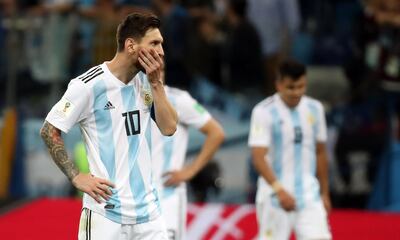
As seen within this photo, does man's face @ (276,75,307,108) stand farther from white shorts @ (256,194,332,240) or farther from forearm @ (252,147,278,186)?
white shorts @ (256,194,332,240)

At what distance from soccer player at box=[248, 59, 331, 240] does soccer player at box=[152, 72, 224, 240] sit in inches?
17.3

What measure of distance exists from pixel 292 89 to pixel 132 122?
8.24 ft

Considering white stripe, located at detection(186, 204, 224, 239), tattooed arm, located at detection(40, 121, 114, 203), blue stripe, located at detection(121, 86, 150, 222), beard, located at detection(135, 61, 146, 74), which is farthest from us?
white stripe, located at detection(186, 204, 224, 239)

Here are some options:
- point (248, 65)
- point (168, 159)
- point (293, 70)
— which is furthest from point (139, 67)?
point (248, 65)

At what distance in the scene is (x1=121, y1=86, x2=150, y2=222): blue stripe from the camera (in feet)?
20.7

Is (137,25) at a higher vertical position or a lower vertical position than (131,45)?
higher

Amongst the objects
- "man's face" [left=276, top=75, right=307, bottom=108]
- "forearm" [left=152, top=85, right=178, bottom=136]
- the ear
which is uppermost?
the ear

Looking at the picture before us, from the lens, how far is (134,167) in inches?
249

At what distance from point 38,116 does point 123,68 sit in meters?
6.50

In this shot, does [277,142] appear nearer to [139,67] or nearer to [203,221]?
[203,221]

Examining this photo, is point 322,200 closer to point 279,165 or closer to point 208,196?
point 279,165

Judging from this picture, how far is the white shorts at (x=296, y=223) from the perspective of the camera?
8555 millimetres

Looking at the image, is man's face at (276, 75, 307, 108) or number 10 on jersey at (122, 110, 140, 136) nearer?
number 10 on jersey at (122, 110, 140, 136)

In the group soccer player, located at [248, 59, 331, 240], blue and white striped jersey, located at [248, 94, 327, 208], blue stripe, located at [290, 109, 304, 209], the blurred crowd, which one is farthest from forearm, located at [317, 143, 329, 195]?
the blurred crowd
